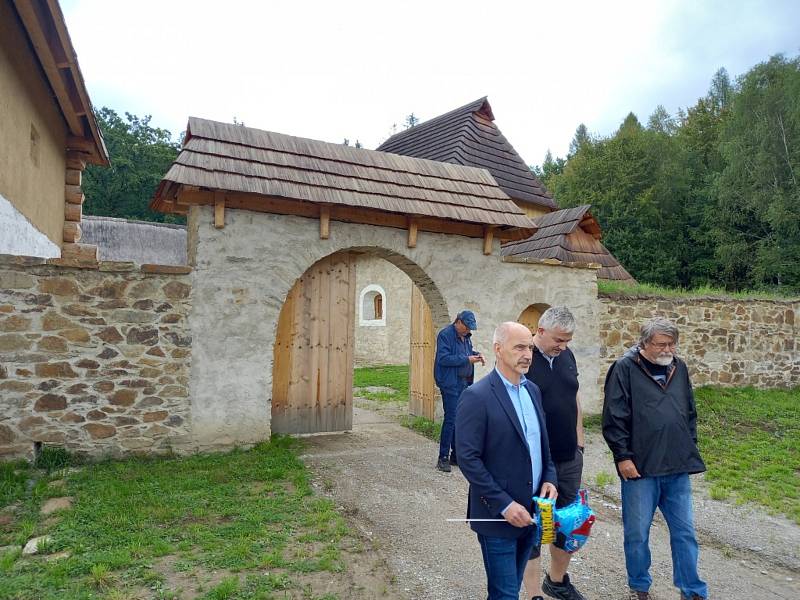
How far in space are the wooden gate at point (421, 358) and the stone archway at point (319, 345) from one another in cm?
100

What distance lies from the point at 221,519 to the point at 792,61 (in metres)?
28.0

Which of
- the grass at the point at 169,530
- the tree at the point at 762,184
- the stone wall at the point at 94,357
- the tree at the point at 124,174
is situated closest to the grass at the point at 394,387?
the grass at the point at 169,530

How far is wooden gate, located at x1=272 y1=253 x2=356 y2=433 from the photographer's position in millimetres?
7297

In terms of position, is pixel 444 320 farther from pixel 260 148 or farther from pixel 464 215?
pixel 260 148

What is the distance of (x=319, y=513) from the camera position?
4355 millimetres

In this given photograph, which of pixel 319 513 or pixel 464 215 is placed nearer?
pixel 319 513

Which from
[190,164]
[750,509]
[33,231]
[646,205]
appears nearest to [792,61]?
[646,205]

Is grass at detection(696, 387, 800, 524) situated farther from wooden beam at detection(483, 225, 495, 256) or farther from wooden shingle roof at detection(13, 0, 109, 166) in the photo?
wooden shingle roof at detection(13, 0, 109, 166)

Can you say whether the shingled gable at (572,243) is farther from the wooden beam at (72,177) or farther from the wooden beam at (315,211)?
the wooden beam at (72,177)

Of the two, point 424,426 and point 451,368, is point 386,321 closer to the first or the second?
point 424,426

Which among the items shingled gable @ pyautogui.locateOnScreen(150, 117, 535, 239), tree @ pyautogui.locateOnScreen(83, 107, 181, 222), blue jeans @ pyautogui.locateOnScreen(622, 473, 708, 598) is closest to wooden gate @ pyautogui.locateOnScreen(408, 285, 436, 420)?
shingled gable @ pyautogui.locateOnScreen(150, 117, 535, 239)

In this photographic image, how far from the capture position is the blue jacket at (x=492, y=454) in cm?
241

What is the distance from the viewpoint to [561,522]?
2545 mm

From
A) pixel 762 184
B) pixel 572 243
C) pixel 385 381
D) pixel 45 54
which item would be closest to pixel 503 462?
pixel 45 54
